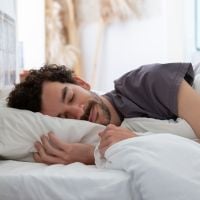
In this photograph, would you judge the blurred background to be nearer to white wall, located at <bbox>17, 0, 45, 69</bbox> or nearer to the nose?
white wall, located at <bbox>17, 0, 45, 69</bbox>

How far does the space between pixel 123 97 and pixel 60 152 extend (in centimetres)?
35

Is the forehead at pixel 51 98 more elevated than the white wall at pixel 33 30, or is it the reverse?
the white wall at pixel 33 30

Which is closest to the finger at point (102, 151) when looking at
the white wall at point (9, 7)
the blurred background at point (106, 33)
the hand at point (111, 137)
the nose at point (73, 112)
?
the hand at point (111, 137)

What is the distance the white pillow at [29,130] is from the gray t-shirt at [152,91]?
0.58 feet

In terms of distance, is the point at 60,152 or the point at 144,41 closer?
the point at 60,152

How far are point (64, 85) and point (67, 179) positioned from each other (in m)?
0.48

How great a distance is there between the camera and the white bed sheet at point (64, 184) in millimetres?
681

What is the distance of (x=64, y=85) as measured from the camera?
3.74ft

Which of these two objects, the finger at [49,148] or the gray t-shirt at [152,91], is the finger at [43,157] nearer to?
the finger at [49,148]

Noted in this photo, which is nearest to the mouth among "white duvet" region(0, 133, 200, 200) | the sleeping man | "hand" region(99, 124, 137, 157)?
the sleeping man

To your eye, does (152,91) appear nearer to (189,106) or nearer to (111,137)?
(189,106)

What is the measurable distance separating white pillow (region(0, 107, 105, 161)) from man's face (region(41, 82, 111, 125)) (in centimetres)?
9

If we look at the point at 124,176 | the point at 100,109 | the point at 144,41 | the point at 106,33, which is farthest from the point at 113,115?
the point at 106,33

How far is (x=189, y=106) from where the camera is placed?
1048mm
